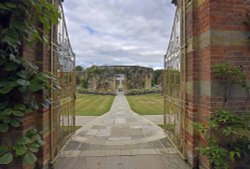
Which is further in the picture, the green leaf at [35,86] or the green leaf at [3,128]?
the green leaf at [35,86]

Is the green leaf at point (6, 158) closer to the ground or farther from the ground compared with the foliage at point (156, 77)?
closer to the ground

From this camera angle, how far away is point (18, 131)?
266 centimetres

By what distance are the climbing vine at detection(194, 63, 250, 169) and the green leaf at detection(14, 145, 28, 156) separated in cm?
216

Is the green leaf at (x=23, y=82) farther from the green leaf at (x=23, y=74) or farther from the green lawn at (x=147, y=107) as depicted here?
the green lawn at (x=147, y=107)

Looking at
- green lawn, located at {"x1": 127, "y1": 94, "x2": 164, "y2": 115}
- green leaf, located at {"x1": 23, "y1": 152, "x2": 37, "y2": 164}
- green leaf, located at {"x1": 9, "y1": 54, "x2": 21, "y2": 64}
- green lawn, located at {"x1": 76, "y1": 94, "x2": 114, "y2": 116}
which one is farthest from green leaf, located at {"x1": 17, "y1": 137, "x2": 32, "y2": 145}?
green lawn, located at {"x1": 127, "y1": 94, "x2": 164, "y2": 115}

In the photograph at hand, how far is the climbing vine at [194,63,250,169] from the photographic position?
2.86 metres

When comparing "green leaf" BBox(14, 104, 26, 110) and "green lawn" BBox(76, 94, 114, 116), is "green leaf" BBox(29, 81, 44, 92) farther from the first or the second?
"green lawn" BBox(76, 94, 114, 116)

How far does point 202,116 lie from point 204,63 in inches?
31.1

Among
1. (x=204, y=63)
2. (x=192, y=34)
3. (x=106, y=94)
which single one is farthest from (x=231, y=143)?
(x=106, y=94)

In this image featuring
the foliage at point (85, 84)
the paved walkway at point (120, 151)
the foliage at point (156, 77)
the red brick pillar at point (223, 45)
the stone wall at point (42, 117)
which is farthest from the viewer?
the foliage at point (156, 77)

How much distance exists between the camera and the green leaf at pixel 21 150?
2257mm

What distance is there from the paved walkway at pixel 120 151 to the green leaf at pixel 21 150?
1620 millimetres

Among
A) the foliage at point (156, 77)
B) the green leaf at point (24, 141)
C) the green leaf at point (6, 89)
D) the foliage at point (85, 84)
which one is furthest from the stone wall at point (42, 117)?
the foliage at point (156, 77)

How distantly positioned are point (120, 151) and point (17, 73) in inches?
114
